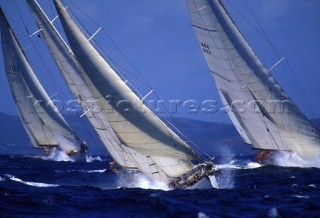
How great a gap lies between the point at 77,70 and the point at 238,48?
19.2 metres

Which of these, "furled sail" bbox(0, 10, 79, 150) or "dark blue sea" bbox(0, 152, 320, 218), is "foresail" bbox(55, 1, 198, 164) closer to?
"dark blue sea" bbox(0, 152, 320, 218)

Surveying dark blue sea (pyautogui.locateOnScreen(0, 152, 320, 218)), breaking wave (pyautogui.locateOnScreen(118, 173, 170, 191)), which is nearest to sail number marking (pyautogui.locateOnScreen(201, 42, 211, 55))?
breaking wave (pyautogui.locateOnScreen(118, 173, 170, 191))

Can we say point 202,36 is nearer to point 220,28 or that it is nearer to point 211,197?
point 220,28

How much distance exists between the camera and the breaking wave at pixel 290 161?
4266cm

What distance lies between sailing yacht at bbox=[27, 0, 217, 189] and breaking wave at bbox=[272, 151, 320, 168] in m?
19.6

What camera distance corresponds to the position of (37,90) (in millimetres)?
59875

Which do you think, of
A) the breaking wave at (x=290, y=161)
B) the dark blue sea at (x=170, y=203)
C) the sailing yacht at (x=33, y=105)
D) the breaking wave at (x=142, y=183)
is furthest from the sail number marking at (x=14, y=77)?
the dark blue sea at (x=170, y=203)

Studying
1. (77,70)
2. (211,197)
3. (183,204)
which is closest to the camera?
(183,204)

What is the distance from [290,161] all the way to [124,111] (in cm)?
2459

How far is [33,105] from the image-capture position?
61.1 meters

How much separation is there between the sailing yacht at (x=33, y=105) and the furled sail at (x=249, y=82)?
82.2 feet

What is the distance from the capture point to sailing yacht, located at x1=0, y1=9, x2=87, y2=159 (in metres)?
56.4

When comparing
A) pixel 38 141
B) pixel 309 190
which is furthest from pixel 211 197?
pixel 38 141

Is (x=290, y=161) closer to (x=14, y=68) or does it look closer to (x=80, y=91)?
(x=80, y=91)
